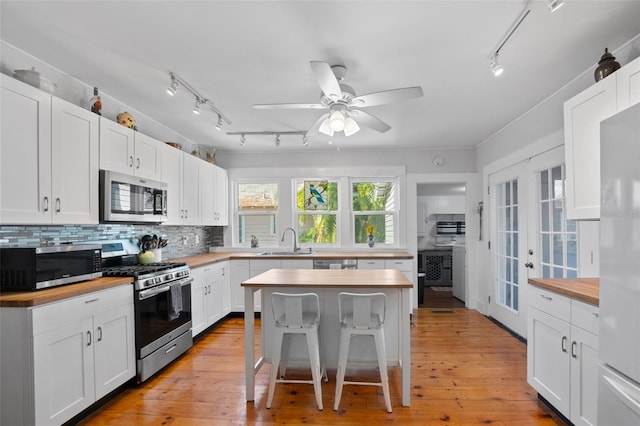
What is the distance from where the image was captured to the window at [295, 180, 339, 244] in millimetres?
5250

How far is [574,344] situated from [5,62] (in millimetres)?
4050

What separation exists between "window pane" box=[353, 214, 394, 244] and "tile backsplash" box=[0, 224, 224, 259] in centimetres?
226

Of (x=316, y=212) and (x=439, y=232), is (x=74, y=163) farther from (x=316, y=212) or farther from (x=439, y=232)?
(x=439, y=232)

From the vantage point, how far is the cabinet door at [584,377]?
1.77 meters

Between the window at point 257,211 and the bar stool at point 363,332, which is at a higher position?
the window at point 257,211

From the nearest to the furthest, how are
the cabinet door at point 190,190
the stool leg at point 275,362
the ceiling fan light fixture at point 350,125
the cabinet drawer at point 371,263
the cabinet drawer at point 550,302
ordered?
the cabinet drawer at point 550,302 → the stool leg at point 275,362 → the ceiling fan light fixture at point 350,125 → the cabinet door at point 190,190 → the cabinet drawer at point 371,263

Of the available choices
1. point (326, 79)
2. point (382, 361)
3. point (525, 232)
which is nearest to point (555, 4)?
point (326, 79)

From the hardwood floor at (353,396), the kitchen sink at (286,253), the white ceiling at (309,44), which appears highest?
the white ceiling at (309,44)

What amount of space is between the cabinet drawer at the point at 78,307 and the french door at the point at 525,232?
3778mm

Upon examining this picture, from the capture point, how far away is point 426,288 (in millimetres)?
6801

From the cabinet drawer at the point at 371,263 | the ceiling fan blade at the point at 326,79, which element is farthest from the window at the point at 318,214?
the ceiling fan blade at the point at 326,79

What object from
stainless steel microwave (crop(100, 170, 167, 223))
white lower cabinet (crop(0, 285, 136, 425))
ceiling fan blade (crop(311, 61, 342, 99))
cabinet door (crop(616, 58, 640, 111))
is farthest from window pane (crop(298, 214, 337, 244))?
cabinet door (crop(616, 58, 640, 111))

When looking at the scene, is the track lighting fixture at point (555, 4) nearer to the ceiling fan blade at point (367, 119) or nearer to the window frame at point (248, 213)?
the ceiling fan blade at point (367, 119)

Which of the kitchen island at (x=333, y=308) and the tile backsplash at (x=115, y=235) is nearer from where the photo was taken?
the tile backsplash at (x=115, y=235)
